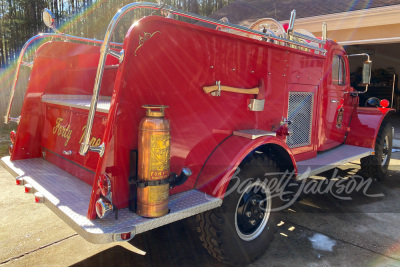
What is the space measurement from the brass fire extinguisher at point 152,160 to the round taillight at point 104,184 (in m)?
0.20

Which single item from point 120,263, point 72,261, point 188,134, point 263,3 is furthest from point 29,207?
point 263,3

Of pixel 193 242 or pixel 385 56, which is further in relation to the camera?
pixel 385 56

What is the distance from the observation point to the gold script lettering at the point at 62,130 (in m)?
3.11

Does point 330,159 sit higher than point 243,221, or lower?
higher

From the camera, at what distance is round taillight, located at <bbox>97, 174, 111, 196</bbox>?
80.4 inches

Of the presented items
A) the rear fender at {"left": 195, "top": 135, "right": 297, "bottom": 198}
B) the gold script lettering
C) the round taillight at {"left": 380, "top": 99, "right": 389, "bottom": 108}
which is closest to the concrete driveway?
the rear fender at {"left": 195, "top": 135, "right": 297, "bottom": 198}

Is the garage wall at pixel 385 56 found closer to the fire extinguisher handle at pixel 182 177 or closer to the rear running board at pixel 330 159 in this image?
the rear running board at pixel 330 159

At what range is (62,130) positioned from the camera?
10.6 ft

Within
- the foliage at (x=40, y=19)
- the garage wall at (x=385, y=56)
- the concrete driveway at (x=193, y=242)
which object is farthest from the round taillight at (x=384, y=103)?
the garage wall at (x=385, y=56)

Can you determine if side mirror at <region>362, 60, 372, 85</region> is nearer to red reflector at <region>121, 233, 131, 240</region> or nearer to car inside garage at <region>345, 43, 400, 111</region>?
red reflector at <region>121, 233, 131, 240</region>

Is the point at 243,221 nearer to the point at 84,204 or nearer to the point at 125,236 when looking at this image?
the point at 125,236

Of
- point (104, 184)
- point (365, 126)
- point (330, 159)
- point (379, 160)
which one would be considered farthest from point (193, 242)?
point (379, 160)

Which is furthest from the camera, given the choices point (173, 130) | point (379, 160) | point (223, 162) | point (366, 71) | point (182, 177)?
point (379, 160)

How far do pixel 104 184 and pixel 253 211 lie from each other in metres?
1.41
